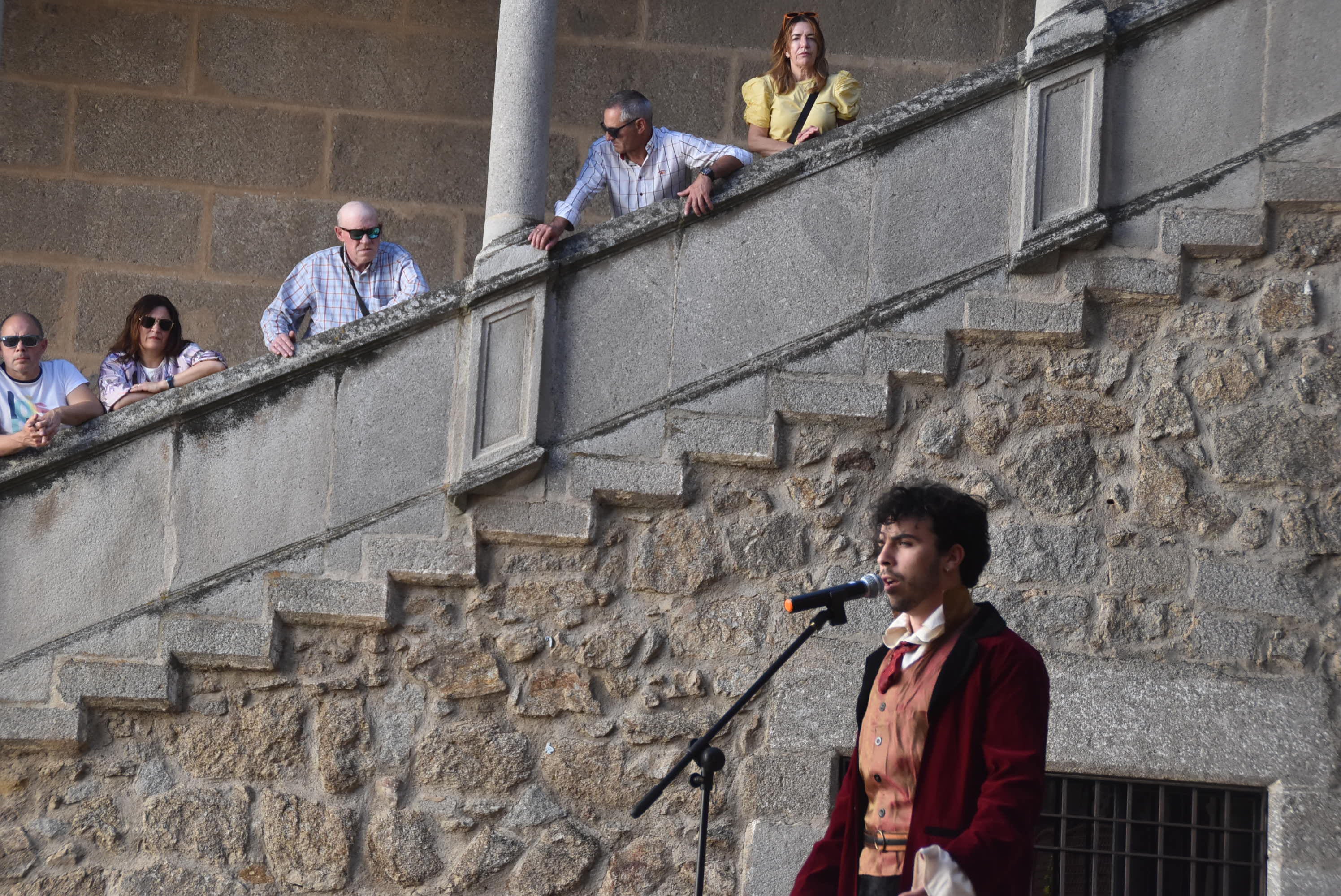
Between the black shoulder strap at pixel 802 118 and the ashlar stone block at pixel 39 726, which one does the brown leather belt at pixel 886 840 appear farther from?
the black shoulder strap at pixel 802 118

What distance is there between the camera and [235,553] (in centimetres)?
558

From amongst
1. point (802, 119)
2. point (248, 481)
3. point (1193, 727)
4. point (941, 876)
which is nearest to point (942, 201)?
point (802, 119)

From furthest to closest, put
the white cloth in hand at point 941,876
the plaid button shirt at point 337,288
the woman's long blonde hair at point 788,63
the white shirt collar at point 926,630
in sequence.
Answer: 1. the woman's long blonde hair at point 788,63
2. the plaid button shirt at point 337,288
3. the white shirt collar at point 926,630
4. the white cloth in hand at point 941,876

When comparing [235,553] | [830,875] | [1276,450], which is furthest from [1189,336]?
[235,553]

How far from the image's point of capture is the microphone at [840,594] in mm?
3674

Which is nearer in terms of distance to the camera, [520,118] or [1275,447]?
[1275,447]

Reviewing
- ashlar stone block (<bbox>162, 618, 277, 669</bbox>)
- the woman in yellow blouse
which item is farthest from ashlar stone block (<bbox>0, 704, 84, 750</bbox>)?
the woman in yellow blouse

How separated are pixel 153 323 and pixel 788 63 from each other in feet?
8.41

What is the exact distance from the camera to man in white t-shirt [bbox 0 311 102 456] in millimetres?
5684

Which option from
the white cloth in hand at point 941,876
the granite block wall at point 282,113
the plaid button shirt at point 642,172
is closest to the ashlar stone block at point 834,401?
the plaid button shirt at point 642,172

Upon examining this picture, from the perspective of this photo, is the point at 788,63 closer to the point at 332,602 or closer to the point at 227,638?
the point at 332,602

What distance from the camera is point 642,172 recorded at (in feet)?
20.2

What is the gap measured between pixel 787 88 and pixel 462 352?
1.73 metres

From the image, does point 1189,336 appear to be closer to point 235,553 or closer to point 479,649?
point 479,649
